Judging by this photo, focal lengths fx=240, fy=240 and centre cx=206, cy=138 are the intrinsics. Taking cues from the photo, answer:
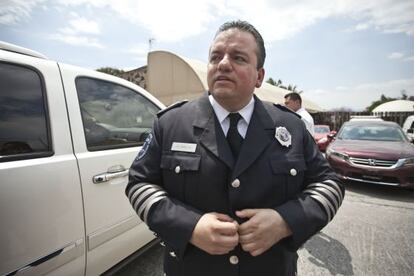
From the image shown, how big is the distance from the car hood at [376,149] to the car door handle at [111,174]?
487cm

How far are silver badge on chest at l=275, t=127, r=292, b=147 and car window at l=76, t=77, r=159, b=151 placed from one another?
50.5 inches

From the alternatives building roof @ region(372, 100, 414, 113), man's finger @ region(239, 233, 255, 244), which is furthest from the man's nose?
building roof @ region(372, 100, 414, 113)

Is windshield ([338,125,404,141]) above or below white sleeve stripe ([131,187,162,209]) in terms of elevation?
below

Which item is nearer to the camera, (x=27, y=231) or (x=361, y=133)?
(x=27, y=231)

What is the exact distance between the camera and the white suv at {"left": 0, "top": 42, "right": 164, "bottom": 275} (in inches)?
49.1

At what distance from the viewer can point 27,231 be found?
4.10 ft

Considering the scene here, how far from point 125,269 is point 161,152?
1765mm

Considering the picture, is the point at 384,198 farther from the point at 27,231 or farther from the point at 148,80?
the point at 148,80

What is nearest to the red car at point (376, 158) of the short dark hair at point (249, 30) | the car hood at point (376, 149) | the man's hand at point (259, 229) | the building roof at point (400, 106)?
the car hood at point (376, 149)

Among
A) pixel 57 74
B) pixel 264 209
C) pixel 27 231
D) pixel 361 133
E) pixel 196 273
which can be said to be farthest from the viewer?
pixel 361 133

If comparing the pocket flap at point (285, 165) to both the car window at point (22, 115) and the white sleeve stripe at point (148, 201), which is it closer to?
the white sleeve stripe at point (148, 201)

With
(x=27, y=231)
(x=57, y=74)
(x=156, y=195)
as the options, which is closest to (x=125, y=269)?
(x=27, y=231)

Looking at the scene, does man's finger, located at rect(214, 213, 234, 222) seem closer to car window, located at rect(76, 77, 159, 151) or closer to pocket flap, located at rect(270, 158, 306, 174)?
pocket flap, located at rect(270, 158, 306, 174)

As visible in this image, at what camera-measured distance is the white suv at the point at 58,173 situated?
125cm
